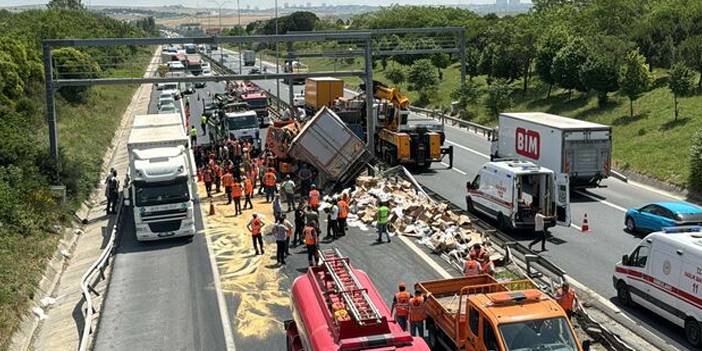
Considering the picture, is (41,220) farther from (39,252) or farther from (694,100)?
(694,100)

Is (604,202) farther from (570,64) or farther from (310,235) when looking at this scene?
(570,64)

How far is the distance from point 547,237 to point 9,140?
67.7ft

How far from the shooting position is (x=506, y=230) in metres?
25.0

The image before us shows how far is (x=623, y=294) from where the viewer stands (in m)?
18.0

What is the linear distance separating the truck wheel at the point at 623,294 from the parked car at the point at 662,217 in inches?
262

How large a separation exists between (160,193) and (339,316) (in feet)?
49.3

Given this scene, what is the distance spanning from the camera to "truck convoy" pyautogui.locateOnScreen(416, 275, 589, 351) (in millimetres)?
12227

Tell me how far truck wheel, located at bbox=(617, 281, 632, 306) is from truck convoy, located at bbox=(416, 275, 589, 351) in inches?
176

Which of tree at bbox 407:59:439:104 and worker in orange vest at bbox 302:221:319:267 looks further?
tree at bbox 407:59:439:104

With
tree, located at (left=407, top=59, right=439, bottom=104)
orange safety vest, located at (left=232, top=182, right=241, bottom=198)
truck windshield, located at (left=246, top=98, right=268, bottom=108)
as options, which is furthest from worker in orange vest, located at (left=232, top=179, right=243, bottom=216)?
tree, located at (left=407, top=59, right=439, bottom=104)

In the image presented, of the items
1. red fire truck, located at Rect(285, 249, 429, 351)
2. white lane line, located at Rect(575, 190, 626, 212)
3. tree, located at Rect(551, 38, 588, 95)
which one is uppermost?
tree, located at Rect(551, 38, 588, 95)

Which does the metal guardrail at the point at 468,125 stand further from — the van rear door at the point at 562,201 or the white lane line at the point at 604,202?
the van rear door at the point at 562,201

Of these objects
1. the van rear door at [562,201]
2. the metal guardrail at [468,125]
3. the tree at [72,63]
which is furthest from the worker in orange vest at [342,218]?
the tree at [72,63]

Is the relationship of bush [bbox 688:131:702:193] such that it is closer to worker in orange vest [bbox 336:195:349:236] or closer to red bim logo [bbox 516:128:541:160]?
red bim logo [bbox 516:128:541:160]
